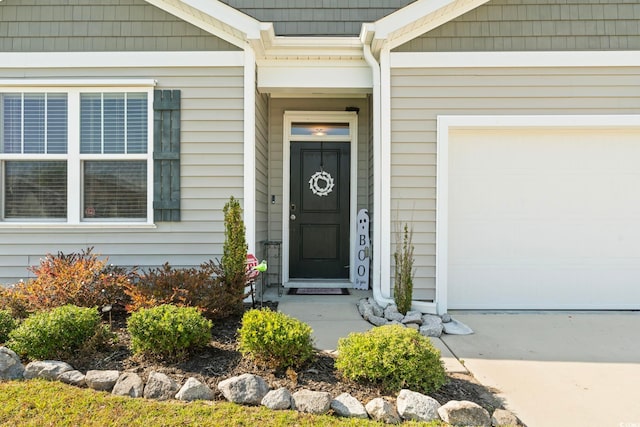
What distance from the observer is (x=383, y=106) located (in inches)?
184

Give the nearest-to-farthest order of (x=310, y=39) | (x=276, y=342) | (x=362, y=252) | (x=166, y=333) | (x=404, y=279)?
(x=276, y=342) → (x=166, y=333) → (x=404, y=279) → (x=310, y=39) → (x=362, y=252)

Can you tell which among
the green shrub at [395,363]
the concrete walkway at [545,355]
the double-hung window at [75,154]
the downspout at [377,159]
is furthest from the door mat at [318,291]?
the green shrub at [395,363]

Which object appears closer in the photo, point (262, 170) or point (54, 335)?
point (54, 335)

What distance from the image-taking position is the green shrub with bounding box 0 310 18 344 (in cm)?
325

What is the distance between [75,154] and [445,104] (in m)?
4.02

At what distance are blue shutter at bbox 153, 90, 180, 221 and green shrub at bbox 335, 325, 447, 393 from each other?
2746 mm

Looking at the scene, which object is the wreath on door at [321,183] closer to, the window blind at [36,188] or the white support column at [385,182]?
the white support column at [385,182]

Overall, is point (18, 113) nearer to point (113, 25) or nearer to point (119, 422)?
point (113, 25)

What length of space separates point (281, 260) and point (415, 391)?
3.39 m

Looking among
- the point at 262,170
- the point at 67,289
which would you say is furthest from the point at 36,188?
the point at 262,170

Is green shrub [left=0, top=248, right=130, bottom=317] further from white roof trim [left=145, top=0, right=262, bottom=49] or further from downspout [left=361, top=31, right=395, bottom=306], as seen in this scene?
white roof trim [left=145, top=0, right=262, bottom=49]

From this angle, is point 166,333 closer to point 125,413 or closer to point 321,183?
point 125,413

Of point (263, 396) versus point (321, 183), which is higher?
point (321, 183)

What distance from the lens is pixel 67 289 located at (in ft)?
12.1
